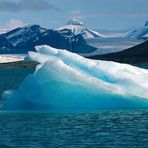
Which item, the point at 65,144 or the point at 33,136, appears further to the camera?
the point at 33,136

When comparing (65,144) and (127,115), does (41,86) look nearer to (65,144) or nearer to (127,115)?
(127,115)

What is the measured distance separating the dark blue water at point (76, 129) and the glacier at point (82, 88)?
1370mm

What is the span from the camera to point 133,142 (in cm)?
3791

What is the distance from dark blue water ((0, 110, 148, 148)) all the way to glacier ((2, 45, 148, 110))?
1.37 metres

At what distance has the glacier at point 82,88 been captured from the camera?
166ft

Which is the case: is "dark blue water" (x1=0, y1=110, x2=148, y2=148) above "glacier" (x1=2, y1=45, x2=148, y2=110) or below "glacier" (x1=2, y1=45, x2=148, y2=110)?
below

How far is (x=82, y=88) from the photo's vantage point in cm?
5144

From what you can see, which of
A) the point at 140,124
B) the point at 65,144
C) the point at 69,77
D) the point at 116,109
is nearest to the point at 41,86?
the point at 69,77

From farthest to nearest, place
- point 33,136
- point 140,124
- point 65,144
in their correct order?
point 140,124
point 33,136
point 65,144

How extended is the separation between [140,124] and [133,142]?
7187 mm

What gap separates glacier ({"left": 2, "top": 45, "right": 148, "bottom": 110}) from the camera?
5059 cm

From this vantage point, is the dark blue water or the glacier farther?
the glacier

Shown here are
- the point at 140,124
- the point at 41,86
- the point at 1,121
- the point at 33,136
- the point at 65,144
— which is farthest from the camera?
the point at 41,86

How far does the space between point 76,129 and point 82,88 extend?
28.3 feet
